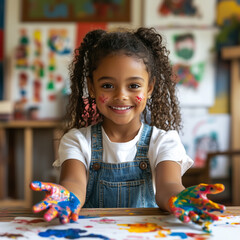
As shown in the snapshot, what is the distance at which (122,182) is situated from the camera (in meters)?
1.13

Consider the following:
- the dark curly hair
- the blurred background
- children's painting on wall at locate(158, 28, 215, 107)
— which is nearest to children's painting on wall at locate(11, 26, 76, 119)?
the blurred background

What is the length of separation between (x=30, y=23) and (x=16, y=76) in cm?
48

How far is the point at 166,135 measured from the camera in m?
1.15

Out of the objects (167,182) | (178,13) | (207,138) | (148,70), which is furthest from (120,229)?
(178,13)

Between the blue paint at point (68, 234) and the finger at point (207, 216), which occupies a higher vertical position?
the finger at point (207, 216)

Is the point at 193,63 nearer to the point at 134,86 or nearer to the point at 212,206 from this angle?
the point at 134,86

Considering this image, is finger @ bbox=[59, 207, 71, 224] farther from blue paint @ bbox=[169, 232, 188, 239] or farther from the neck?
the neck

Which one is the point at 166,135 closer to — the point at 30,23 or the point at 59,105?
the point at 59,105

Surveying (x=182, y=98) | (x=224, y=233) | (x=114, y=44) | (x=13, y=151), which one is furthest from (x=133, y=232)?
(x=13, y=151)

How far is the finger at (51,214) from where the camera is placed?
714 mm

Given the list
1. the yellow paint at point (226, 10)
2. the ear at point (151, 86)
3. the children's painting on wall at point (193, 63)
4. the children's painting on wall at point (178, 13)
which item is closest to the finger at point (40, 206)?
the ear at point (151, 86)

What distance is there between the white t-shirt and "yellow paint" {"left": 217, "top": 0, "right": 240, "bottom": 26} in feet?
7.88

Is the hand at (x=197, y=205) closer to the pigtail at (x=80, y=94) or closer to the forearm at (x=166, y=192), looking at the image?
the forearm at (x=166, y=192)

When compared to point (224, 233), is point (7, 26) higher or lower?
higher
